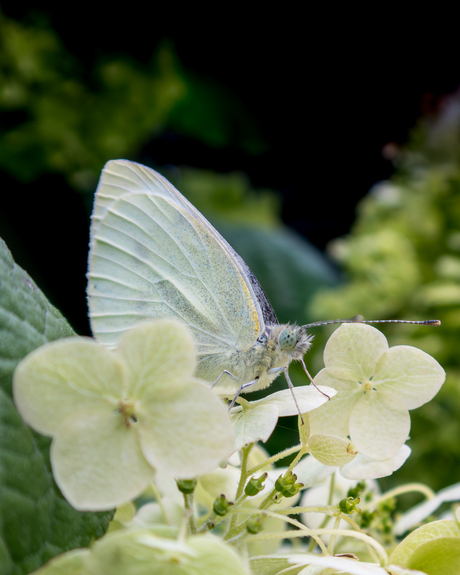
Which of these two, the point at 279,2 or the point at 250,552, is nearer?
the point at 250,552

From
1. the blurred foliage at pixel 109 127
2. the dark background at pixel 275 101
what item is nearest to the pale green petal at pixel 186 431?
the blurred foliage at pixel 109 127

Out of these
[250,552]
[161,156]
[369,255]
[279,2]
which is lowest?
[250,552]

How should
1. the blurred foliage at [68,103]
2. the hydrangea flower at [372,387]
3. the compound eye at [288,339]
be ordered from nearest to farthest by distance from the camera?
the hydrangea flower at [372,387]
the compound eye at [288,339]
the blurred foliage at [68,103]

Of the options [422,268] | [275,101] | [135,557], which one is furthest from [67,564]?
[275,101]

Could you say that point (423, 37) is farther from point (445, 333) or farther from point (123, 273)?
point (123, 273)

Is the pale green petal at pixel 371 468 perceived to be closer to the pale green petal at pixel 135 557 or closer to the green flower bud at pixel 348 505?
the green flower bud at pixel 348 505

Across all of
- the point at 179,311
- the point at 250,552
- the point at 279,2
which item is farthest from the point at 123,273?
the point at 279,2

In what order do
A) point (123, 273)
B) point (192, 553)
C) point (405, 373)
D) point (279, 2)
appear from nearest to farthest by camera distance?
1. point (192, 553)
2. point (405, 373)
3. point (123, 273)
4. point (279, 2)
